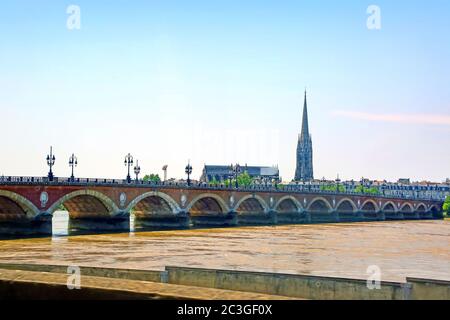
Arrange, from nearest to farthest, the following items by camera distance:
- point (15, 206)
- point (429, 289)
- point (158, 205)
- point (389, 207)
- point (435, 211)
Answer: point (429, 289) → point (15, 206) → point (158, 205) → point (389, 207) → point (435, 211)

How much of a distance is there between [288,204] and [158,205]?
36.4 meters

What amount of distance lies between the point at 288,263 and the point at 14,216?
1250 inches

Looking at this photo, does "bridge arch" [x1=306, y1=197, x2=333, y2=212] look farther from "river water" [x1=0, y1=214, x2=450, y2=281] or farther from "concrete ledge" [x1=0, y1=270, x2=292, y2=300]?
"concrete ledge" [x1=0, y1=270, x2=292, y2=300]

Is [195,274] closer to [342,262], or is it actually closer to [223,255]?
[342,262]

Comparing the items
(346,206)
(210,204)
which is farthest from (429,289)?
(346,206)

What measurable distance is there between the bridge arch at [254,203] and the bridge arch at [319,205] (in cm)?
1128

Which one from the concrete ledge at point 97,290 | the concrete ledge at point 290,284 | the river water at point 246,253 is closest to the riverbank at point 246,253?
the river water at point 246,253

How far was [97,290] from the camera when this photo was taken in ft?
24.0

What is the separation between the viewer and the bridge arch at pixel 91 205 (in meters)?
65.3

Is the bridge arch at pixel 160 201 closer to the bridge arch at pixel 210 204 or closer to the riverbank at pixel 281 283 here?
the bridge arch at pixel 210 204

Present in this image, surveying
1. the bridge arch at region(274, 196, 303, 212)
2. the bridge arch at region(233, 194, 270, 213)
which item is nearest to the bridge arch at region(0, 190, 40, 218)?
the bridge arch at region(233, 194, 270, 213)

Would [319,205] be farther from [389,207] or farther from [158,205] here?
[158,205]
